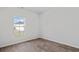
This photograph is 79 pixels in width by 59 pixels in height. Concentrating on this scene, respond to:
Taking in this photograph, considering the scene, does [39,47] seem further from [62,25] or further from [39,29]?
[62,25]

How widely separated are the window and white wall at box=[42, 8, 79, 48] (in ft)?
0.77

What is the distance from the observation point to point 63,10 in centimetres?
108

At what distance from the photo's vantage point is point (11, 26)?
1073 mm

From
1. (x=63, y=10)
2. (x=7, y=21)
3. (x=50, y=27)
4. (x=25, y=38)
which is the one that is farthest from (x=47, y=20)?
(x=7, y=21)

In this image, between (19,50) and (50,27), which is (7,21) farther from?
(50,27)

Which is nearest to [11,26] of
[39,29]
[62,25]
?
[39,29]

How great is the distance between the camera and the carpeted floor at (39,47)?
1.08 metres

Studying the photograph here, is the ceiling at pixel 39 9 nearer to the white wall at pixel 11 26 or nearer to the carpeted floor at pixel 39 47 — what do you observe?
the white wall at pixel 11 26

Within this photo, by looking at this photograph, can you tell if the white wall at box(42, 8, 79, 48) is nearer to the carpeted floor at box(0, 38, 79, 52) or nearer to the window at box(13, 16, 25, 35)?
the carpeted floor at box(0, 38, 79, 52)

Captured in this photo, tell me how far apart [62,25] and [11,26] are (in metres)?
0.55

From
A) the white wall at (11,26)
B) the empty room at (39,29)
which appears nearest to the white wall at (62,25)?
the empty room at (39,29)

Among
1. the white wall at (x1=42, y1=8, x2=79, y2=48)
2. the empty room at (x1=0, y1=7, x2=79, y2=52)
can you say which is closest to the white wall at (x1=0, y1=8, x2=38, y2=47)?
the empty room at (x1=0, y1=7, x2=79, y2=52)

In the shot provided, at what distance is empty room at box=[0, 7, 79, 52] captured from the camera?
1.06m
